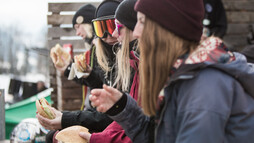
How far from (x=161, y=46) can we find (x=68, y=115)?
1446 millimetres

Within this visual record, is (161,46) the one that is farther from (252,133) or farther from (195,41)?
(252,133)

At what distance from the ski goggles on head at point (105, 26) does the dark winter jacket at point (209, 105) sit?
1.75 metres

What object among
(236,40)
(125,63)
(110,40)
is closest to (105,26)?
(110,40)

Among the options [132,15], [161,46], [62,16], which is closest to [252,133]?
[161,46]

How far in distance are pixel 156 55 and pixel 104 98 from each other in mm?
385

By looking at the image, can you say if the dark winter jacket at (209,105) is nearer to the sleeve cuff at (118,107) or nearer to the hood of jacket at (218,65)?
the hood of jacket at (218,65)

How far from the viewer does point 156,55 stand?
5.36 feet

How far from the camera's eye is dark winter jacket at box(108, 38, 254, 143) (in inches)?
56.4

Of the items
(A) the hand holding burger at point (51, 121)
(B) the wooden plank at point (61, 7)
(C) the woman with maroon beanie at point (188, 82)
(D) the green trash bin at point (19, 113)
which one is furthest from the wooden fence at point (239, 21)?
(C) the woman with maroon beanie at point (188, 82)

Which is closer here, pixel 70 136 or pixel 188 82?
pixel 188 82

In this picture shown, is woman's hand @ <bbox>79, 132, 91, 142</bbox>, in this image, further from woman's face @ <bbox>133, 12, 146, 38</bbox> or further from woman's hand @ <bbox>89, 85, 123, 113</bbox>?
woman's face @ <bbox>133, 12, 146, 38</bbox>

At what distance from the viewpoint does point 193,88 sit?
4.91 feet

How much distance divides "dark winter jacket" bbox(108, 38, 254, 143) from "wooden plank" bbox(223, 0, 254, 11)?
16.8 ft

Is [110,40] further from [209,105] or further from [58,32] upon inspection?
[58,32]
